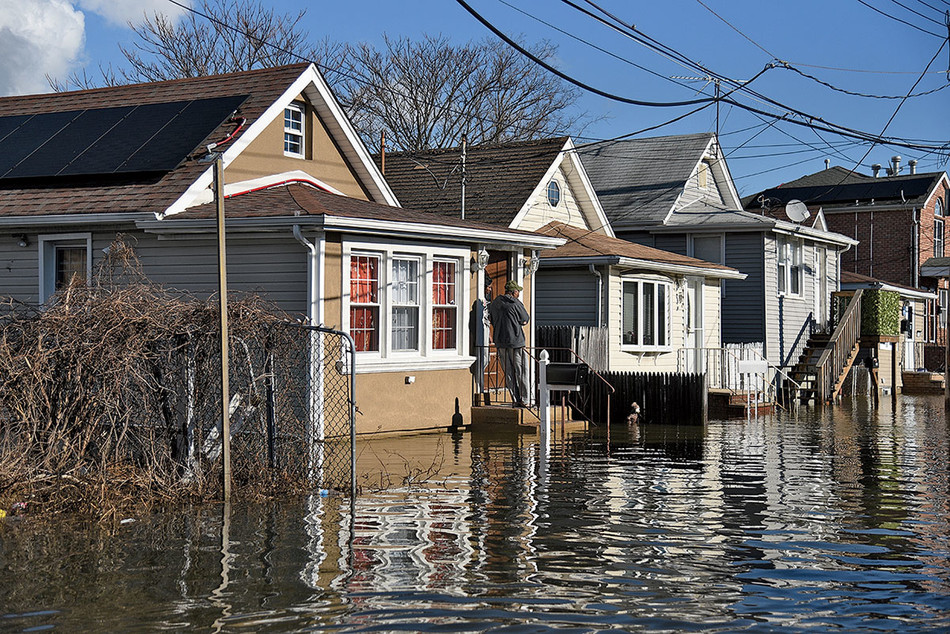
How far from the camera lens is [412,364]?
1883 cm

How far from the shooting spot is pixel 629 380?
22625 mm

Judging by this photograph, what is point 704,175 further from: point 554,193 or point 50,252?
point 50,252

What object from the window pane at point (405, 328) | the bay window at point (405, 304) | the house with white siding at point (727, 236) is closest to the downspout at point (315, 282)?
the bay window at point (405, 304)

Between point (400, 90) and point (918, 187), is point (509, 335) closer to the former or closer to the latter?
point (400, 90)

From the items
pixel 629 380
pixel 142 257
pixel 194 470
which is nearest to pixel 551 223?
pixel 629 380

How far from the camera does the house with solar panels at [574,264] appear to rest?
25031 millimetres

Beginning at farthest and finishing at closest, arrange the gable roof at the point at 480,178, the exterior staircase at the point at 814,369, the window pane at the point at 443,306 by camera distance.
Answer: the exterior staircase at the point at 814,369, the gable roof at the point at 480,178, the window pane at the point at 443,306

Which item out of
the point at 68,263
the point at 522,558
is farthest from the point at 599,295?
the point at 522,558

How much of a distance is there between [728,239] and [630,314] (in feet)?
22.3

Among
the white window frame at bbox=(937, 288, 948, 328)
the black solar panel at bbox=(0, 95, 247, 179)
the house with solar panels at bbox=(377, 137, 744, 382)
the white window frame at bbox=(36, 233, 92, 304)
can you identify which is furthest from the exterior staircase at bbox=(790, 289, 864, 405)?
the white window frame at bbox=(36, 233, 92, 304)

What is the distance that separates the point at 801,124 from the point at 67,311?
15.9 meters

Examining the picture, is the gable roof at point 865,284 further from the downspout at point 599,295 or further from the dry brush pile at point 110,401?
the dry brush pile at point 110,401

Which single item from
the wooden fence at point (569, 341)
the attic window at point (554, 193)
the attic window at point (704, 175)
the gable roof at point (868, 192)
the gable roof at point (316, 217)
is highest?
the gable roof at point (868, 192)

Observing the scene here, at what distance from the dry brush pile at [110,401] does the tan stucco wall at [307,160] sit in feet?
28.7
